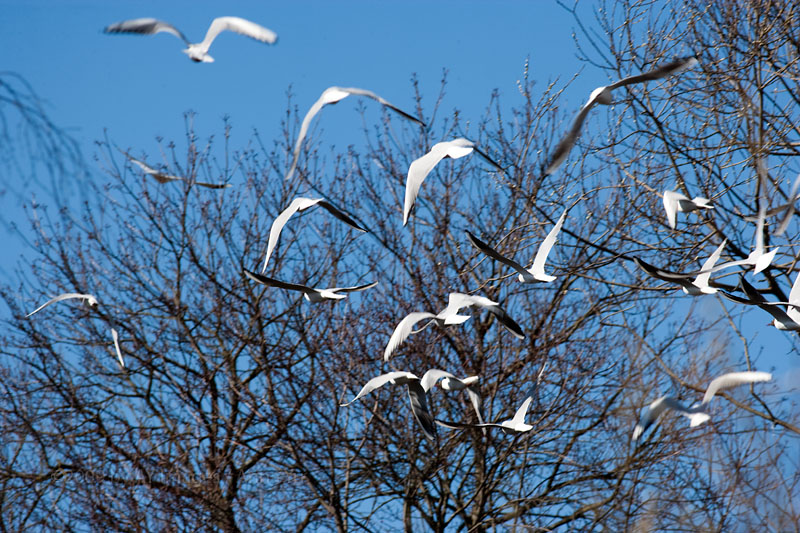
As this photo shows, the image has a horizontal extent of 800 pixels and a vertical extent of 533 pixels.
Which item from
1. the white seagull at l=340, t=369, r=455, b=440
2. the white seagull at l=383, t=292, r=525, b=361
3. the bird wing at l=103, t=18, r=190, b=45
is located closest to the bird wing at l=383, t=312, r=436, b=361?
the white seagull at l=383, t=292, r=525, b=361

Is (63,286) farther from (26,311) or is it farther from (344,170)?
(344,170)

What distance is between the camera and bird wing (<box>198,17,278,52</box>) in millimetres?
4965

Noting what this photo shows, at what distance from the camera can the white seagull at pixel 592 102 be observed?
4.34 meters

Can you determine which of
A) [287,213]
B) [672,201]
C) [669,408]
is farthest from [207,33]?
[669,408]

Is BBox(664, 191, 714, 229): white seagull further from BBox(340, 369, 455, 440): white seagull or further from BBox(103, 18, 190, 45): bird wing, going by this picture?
BBox(103, 18, 190, 45): bird wing

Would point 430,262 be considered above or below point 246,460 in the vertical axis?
above

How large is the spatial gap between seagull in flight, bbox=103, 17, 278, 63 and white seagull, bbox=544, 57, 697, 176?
1923 millimetres

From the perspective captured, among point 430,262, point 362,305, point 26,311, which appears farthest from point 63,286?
point 430,262

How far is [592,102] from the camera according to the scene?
459cm

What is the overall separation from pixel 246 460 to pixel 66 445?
219 centimetres

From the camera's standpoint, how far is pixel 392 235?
35.4 feet

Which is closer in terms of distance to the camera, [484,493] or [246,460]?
[484,493]

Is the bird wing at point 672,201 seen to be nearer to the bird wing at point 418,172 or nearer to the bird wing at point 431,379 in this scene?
the bird wing at point 418,172

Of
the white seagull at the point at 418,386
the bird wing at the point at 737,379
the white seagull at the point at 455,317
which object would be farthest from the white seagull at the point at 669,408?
the white seagull at the point at 418,386
